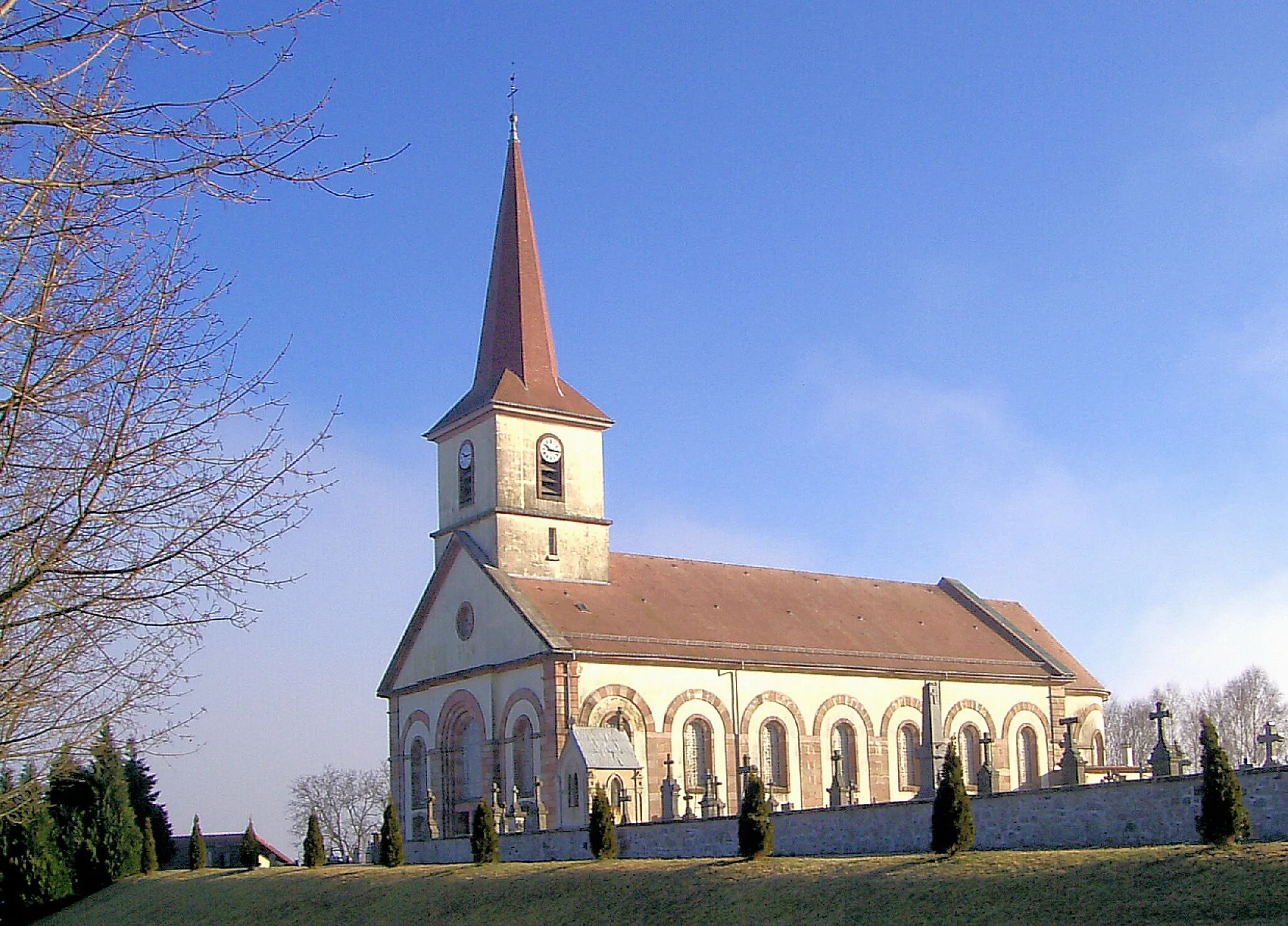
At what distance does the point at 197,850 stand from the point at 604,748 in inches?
508

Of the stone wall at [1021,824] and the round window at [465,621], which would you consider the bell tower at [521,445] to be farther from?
the stone wall at [1021,824]

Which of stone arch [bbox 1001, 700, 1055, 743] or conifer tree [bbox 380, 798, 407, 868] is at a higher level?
stone arch [bbox 1001, 700, 1055, 743]

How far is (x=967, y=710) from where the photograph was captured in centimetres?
4531

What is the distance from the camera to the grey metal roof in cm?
3481

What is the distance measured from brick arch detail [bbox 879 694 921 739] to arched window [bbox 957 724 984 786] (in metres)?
1.89

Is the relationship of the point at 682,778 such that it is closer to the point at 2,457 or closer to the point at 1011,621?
the point at 1011,621

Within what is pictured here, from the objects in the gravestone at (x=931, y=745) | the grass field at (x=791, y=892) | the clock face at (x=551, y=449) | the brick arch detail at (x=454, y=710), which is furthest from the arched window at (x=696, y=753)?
the grass field at (x=791, y=892)

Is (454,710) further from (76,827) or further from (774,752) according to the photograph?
(76,827)

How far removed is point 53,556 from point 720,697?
107 ft

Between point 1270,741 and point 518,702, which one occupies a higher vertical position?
point 518,702

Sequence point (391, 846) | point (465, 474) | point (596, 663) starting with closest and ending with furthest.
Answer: point (391, 846) < point (596, 663) < point (465, 474)

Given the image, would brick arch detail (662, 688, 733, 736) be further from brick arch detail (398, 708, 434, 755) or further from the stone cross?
the stone cross

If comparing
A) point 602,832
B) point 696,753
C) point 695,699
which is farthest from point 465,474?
point 602,832

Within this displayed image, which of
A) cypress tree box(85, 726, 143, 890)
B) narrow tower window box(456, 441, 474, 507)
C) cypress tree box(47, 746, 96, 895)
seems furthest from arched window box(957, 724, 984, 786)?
cypress tree box(47, 746, 96, 895)
